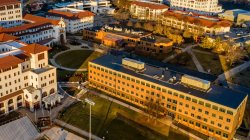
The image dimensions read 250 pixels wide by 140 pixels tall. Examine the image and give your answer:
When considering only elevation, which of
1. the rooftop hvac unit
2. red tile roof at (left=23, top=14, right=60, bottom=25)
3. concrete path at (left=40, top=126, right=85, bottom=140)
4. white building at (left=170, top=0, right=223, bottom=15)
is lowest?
concrete path at (left=40, top=126, right=85, bottom=140)

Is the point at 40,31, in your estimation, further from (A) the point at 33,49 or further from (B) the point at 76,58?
(A) the point at 33,49

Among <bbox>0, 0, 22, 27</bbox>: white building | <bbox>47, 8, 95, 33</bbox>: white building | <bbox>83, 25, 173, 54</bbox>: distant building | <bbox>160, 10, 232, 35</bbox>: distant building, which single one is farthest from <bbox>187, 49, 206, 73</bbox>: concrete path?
<bbox>0, 0, 22, 27</bbox>: white building

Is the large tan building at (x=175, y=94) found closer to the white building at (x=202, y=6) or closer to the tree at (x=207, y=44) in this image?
the tree at (x=207, y=44)

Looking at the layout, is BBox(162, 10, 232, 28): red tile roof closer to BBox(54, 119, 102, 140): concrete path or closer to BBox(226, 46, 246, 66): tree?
BBox(226, 46, 246, 66): tree

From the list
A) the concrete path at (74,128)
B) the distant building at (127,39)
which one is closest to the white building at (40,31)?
the distant building at (127,39)

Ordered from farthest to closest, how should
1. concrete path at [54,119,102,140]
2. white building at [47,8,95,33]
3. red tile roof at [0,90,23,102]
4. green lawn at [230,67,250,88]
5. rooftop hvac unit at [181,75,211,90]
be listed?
white building at [47,8,95,33] → green lawn at [230,67,250,88] → red tile roof at [0,90,23,102] → rooftop hvac unit at [181,75,211,90] → concrete path at [54,119,102,140]

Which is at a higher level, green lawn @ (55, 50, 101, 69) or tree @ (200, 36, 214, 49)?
tree @ (200, 36, 214, 49)
